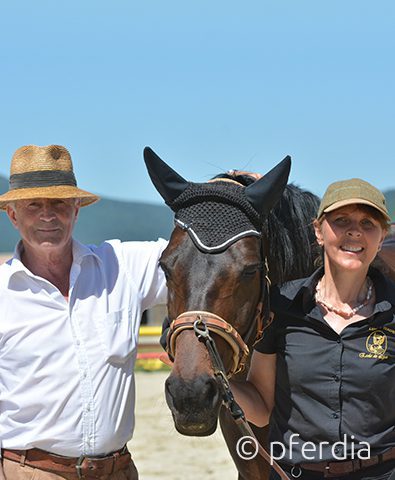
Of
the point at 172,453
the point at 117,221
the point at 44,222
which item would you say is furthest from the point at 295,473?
the point at 117,221

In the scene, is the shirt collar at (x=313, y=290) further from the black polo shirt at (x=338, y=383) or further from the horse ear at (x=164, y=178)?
the horse ear at (x=164, y=178)

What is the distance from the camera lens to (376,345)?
10.4 feet

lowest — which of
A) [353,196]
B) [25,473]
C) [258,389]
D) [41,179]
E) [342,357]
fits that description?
[25,473]

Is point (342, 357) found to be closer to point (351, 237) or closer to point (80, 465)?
point (351, 237)

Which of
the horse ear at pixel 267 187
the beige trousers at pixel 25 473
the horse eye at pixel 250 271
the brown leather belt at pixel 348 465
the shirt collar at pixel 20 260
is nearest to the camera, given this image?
the brown leather belt at pixel 348 465

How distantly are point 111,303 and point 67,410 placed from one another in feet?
1.66

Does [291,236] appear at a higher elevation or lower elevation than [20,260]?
higher

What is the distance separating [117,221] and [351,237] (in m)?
38.1

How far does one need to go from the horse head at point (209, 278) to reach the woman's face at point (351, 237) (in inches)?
11.8

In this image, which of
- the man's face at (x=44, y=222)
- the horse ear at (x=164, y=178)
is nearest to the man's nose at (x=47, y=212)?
the man's face at (x=44, y=222)

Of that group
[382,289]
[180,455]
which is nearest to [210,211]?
[382,289]

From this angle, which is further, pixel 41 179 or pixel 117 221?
pixel 117 221

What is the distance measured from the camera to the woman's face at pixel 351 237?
10.4 feet

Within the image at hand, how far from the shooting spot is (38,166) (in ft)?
12.3
